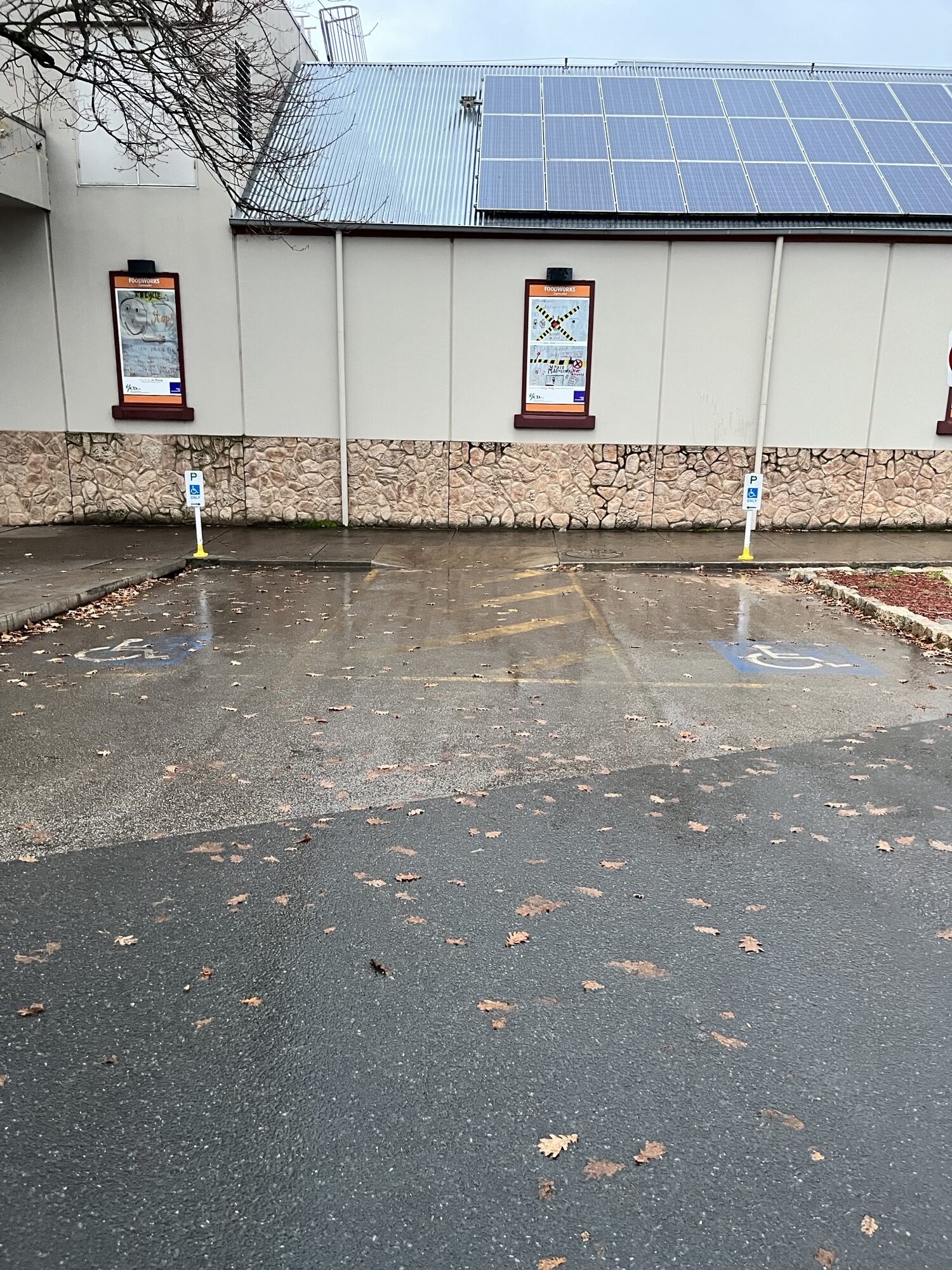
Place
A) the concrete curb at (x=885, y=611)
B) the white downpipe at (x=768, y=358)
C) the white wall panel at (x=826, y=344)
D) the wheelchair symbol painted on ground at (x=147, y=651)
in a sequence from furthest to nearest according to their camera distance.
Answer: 1. the white wall panel at (x=826, y=344)
2. the white downpipe at (x=768, y=358)
3. the concrete curb at (x=885, y=611)
4. the wheelchair symbol painted on ground at (x=147, y=651)

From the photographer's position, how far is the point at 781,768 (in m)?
5.23

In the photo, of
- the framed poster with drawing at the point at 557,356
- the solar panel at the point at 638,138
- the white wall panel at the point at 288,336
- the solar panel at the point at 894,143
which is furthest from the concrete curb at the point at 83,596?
the solar panel at the point at 894,143

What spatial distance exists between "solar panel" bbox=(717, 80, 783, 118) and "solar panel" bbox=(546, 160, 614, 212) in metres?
3.61

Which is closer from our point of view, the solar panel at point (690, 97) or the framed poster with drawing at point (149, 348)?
the framed poster with drawing at point (149, 348)

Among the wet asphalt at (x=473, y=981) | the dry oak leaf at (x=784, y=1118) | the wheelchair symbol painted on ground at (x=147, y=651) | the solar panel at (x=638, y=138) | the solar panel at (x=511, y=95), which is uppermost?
the solar panel at (x=511, y=95)

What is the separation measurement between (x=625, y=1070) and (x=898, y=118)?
19215 millimetres

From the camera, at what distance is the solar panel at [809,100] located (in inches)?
653

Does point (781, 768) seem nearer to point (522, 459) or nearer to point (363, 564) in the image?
point (363, 564)

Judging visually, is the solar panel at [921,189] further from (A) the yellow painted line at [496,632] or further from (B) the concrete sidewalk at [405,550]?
(A) the yellow painted line at [496,632]

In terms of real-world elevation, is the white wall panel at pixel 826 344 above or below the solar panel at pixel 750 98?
below

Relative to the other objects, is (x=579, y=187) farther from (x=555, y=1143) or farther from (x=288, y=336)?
(x=555, y=1143)

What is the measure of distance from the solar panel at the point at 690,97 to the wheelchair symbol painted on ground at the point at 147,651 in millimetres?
14355

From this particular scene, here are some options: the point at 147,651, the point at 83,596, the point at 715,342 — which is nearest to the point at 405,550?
the point at 83,596

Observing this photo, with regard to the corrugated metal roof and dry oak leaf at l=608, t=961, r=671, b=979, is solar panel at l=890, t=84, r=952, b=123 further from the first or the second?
dry oak leaf at l=608, t=961, r=671, b=979
